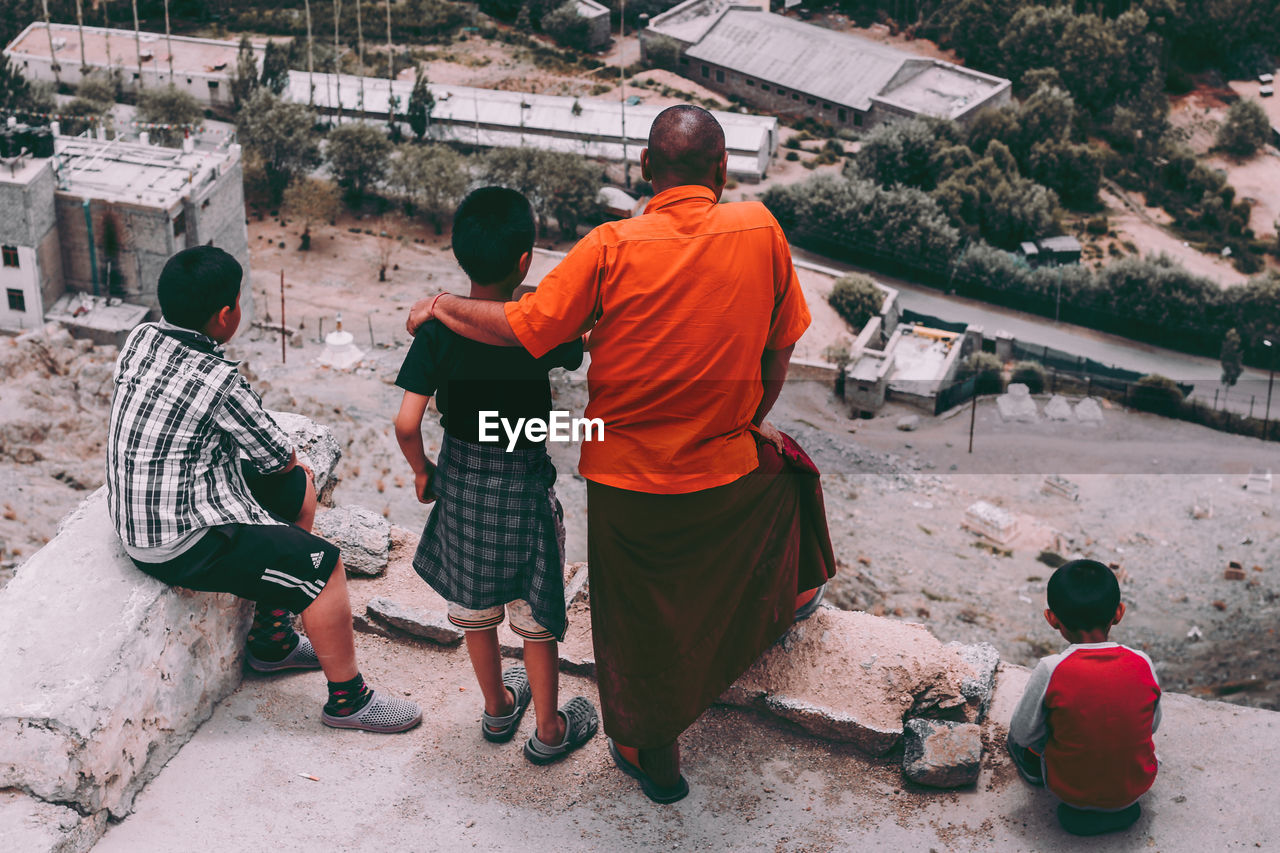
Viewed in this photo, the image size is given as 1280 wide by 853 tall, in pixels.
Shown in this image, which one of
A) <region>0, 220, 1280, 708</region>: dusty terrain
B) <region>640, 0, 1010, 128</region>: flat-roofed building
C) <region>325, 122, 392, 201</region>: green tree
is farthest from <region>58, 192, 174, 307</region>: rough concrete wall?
<region>640, 0, 1010, 128</region>: flat-roofed building

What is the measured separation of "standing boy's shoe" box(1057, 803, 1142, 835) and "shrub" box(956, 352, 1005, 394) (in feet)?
91.3

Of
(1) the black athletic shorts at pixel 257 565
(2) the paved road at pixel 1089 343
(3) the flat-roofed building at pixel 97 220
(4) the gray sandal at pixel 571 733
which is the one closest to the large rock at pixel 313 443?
(1) the black athletic shorts at pixel 257 565

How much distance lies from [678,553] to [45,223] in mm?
29432

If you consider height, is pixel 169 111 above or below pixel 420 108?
below

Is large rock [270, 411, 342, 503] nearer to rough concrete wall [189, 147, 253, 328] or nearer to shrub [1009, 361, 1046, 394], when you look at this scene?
rough concrete wall [189, 147, 253, 328]

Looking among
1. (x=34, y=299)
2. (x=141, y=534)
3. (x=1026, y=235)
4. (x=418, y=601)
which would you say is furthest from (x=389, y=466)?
(x=1026, y=235)

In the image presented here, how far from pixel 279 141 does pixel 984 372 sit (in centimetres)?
2428

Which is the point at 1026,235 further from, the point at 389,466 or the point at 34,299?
the point at 34,299

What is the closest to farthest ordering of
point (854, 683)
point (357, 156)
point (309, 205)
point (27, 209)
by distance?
point (854, 683) < point (27, 209) < point (309, 205) < point (357, 156)

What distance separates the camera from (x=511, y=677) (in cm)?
570

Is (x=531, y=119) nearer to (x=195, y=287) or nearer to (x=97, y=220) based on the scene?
(x=97, y=220)

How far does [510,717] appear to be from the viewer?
5469mm

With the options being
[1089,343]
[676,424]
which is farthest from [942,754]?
[1089,343]

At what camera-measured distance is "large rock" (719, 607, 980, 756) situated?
5.61 metres
